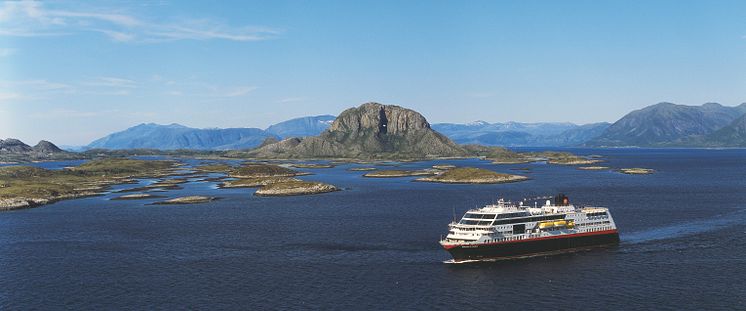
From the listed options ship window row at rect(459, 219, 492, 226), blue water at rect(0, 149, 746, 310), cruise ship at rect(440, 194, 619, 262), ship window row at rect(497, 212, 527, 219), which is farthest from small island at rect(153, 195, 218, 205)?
ship window row at rect(497, 212, 527, 219)

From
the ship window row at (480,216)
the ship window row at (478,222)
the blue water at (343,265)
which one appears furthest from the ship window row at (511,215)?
the blue water at (343,265)

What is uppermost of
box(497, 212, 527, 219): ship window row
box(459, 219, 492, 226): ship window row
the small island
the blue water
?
box(497, 212, 527, 219): ship window row

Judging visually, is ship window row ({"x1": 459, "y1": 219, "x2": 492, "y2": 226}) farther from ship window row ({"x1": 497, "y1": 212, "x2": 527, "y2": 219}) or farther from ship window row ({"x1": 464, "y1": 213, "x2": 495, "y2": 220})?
ship window row ({"x1": 497, "y1": 212, "x2": 527, "y2": 219})

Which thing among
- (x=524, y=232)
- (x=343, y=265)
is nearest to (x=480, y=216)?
(x=524, y=232)

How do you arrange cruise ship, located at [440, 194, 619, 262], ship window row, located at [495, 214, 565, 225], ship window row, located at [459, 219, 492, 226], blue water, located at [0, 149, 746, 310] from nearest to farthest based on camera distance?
blue water, located at [0, 149, 746, 310] < cruise ship, located at [440, 194, 619, 262] < ship window row, located at [459, 219, 492, 226] < ship window row, located at [495, 214, 565, 225]

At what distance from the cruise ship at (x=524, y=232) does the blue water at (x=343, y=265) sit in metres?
2.32

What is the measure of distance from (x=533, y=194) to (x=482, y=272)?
112614mm

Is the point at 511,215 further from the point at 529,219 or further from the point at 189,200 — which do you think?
the point at 189,200

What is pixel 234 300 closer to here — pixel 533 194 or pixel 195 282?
pixel 195 282

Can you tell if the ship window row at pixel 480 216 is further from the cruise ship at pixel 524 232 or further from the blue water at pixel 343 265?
the blue water at pixel 343 265

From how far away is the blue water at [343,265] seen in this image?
73.2 m

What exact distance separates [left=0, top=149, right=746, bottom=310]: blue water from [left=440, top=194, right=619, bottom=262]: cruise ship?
232 cm

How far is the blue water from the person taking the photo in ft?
240

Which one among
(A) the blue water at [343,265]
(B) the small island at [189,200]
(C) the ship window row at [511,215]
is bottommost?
(A) the blue water at [343,265]
